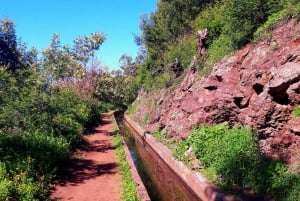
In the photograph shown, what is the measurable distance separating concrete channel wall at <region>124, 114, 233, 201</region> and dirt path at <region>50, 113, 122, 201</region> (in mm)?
1582

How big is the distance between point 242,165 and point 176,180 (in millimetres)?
3436

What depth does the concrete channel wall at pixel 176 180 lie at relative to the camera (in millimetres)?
9258

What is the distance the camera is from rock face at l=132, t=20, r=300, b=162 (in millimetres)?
9297

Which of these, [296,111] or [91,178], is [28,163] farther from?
[296,111]

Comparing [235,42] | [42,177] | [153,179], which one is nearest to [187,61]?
[235,42]

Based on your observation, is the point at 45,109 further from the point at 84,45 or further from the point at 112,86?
the point at 112,86

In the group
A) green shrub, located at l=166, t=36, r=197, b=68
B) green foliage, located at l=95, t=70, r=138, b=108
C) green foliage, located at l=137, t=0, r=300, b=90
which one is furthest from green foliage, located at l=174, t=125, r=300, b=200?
green foliage, located at l=95, t=70, r=138, b=108

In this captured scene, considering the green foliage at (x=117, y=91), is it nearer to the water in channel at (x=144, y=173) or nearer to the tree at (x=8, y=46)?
the tree at (x=8, y=46)

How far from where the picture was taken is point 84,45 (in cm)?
4200

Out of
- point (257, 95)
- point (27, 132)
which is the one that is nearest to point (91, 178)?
point (27, 132)

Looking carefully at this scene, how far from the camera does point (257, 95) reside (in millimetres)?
11469

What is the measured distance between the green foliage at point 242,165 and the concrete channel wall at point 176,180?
367mm

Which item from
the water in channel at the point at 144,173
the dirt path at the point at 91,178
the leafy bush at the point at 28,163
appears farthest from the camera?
the water in channel at the point at 144,173

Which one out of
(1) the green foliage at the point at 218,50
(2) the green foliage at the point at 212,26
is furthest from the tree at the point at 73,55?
(1) the green foliage at the point at 218,50
